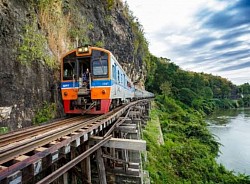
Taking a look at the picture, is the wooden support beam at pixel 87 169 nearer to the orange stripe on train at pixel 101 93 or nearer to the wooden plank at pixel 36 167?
the wooden plank at pixel 36 167

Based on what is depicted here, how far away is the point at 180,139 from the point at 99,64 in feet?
49.4

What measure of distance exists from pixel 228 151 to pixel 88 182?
65.6 ft

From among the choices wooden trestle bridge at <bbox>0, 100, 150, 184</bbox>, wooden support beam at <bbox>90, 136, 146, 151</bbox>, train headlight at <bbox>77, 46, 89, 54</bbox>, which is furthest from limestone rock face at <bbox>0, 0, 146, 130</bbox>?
wooden support beam at <bbox>90, 136, 146, 151</bbox>

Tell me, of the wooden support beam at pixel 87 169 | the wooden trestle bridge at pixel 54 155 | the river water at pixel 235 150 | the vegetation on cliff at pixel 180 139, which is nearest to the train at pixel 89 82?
the wooden trestle bridge at pixel 54 155

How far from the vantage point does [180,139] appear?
20078 millimetres

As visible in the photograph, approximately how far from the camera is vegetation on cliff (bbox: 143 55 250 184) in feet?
39.6

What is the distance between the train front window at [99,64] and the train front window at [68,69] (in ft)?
2.51

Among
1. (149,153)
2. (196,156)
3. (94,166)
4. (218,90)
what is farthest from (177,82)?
(94,166)

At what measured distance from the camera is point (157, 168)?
10.8 meters

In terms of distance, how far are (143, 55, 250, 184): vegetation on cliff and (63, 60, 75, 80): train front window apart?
17.8 feet

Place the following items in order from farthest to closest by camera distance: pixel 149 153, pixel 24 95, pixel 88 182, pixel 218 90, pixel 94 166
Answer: pixel 218 90
pixel 149 153
pixel 94 166
pixel 24 95
pixel 88 182

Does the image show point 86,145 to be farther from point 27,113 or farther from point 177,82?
point 177,82

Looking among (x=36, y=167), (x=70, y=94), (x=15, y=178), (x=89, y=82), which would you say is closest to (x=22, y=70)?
(x=70, y=94)

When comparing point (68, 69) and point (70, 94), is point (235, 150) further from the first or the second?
point (68, 69)
